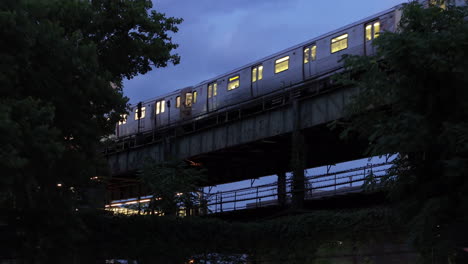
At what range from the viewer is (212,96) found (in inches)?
1864

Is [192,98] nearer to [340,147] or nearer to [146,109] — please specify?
[146,109]

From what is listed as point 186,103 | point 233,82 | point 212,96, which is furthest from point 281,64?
point 186,103

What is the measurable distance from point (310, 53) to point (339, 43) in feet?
7.36

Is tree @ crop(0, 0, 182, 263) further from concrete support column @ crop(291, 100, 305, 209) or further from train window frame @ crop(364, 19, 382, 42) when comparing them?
train window frame @ crop(364, 19, 382, 42)

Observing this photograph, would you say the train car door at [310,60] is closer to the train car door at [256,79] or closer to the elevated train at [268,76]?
the elevated train at [268,76]

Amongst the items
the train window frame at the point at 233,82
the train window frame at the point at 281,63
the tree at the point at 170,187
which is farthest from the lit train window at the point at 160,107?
the train window frame at the point at 281,63

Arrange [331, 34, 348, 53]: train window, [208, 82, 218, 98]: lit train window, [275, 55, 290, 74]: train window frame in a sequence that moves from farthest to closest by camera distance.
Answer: [208, 82, 218, 98]: lit train window
[275, 55, 290, 74]: train window frame
[331, 34, 348, 53]: train window

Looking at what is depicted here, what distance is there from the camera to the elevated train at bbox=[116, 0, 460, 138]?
36.9 meters

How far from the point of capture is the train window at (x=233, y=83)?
45062mm

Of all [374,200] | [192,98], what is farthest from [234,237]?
[192,98]

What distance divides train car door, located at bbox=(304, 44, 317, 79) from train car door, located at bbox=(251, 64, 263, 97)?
158 inches

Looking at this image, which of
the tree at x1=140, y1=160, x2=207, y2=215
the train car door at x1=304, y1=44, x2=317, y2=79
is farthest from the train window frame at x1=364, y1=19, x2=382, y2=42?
the tree at x1=140, y1=160, x2=207, y2=215

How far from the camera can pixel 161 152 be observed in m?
46.7

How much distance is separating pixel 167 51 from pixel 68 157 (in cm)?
890
